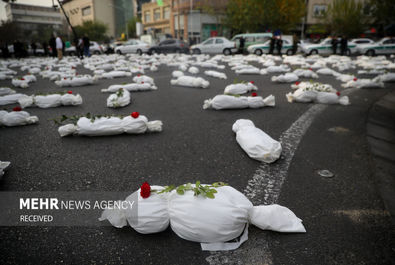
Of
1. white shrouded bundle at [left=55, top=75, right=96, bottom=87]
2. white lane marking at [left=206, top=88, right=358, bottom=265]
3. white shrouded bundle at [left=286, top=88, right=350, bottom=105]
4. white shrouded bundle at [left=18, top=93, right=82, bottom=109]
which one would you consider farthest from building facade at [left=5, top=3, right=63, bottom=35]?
white lane marking at [left=206, top=88, right=358, bottom=265]

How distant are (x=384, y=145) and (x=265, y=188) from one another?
80.5 inches

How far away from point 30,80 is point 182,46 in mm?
15922

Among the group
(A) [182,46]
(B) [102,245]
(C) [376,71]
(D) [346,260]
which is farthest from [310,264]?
(A) [182,46]

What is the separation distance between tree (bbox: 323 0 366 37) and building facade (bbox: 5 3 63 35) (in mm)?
63800

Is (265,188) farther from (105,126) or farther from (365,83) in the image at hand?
(365,83)

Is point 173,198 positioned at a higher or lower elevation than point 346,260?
higher

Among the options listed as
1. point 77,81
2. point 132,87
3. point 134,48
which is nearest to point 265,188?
point 132,87

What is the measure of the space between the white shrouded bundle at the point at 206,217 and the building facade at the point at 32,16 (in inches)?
3015

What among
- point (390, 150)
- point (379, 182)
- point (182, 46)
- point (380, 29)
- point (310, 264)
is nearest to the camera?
point (310, 264)

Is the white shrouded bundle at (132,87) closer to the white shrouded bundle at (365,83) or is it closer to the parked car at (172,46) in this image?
the white shrouded bundle at (365,83)

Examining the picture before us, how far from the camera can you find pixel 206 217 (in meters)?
1.64

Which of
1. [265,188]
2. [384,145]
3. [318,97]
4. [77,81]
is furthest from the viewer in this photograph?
[77,81]

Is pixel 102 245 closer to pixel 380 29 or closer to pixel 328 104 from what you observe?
pixel 328 104

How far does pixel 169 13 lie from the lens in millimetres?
47938
